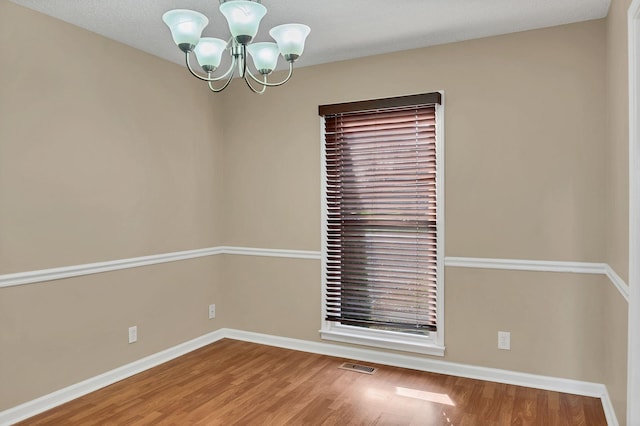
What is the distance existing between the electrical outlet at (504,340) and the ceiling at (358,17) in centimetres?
216

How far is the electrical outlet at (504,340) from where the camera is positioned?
3.21 metres

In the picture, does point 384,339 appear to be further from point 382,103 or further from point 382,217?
point 382,103

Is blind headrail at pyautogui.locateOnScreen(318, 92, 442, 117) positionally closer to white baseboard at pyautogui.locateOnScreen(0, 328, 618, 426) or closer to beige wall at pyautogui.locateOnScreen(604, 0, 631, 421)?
beige wall at pyautogui.locateOnScreen(604, 0, 631, 421)

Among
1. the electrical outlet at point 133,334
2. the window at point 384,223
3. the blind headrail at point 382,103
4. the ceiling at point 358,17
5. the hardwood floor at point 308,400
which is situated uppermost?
the ceiling at point 358,17

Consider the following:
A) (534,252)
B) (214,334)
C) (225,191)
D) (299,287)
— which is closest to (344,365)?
(299,287)

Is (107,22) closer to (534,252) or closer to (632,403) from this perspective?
(534,252)

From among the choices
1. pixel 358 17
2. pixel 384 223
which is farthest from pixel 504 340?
pixel 358 17

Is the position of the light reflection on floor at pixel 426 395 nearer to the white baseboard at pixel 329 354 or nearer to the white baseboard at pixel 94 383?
the white baseboard at pixel 329 354

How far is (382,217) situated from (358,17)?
5.00 ft

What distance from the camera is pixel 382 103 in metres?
3.54

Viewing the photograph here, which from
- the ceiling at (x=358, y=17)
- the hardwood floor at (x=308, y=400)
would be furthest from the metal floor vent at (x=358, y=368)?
the ceiling at (x=358, y=17)

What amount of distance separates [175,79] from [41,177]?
145cm

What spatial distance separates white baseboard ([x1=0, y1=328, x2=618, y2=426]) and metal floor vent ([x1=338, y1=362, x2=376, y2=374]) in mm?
140

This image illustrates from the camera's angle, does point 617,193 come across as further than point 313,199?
No
